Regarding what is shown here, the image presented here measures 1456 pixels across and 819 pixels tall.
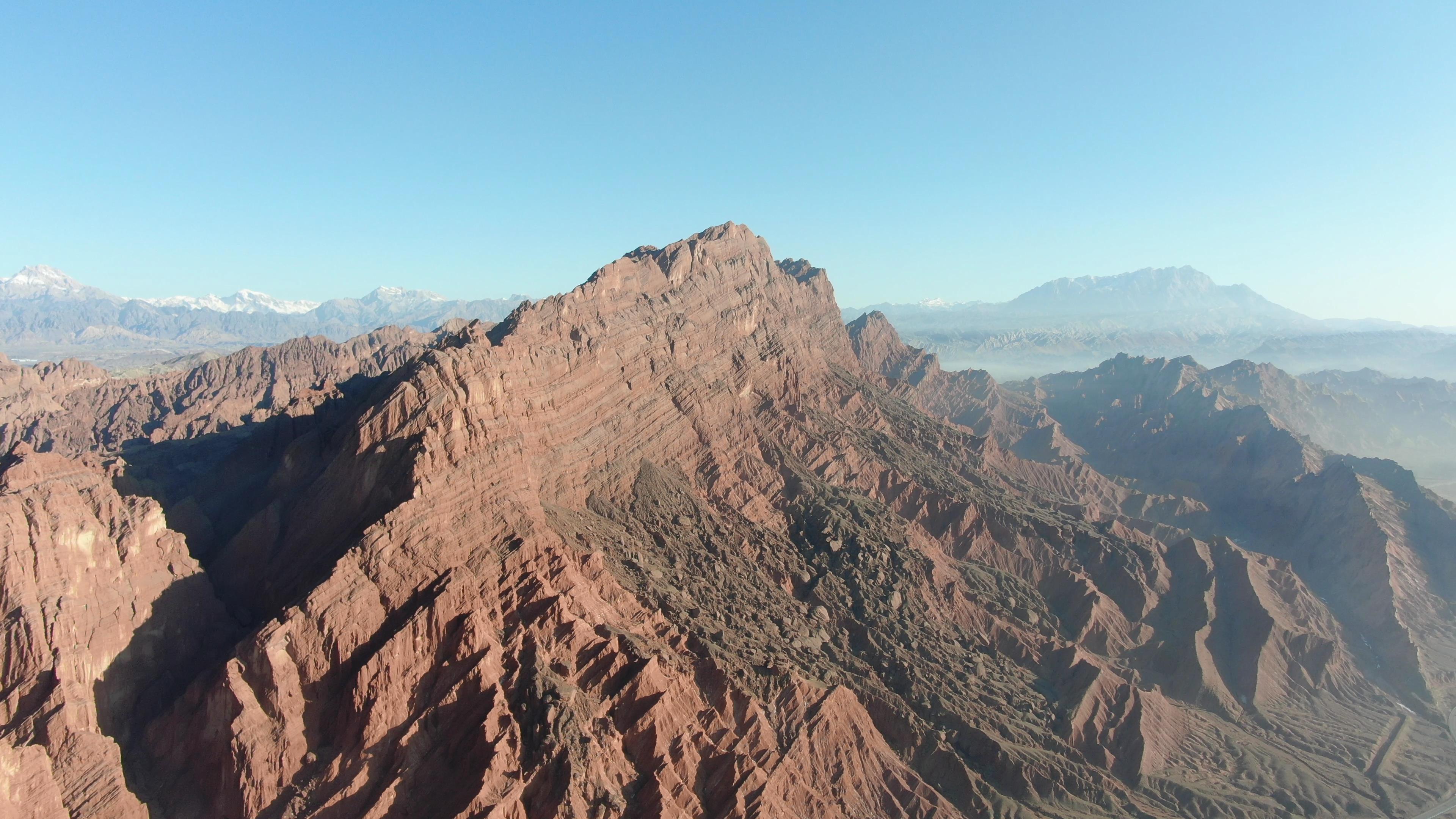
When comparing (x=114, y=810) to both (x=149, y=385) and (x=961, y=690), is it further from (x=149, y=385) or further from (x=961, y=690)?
(x=149, y=385)

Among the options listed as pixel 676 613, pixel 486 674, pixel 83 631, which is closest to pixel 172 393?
pixel 83 631

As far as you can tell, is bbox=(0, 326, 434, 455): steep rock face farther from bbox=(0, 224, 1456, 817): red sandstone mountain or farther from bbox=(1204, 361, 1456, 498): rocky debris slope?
bbox=(1204, 361, 1456, 498): rocky debris slope

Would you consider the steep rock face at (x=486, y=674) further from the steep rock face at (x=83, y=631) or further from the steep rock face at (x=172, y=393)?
the steep rock face at (x=172, y=393)

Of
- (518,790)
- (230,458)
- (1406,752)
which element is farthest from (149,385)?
(1406,752)

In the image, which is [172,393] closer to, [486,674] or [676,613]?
[676,613]

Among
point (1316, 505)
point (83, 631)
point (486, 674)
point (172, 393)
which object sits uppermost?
point (172, 393)
